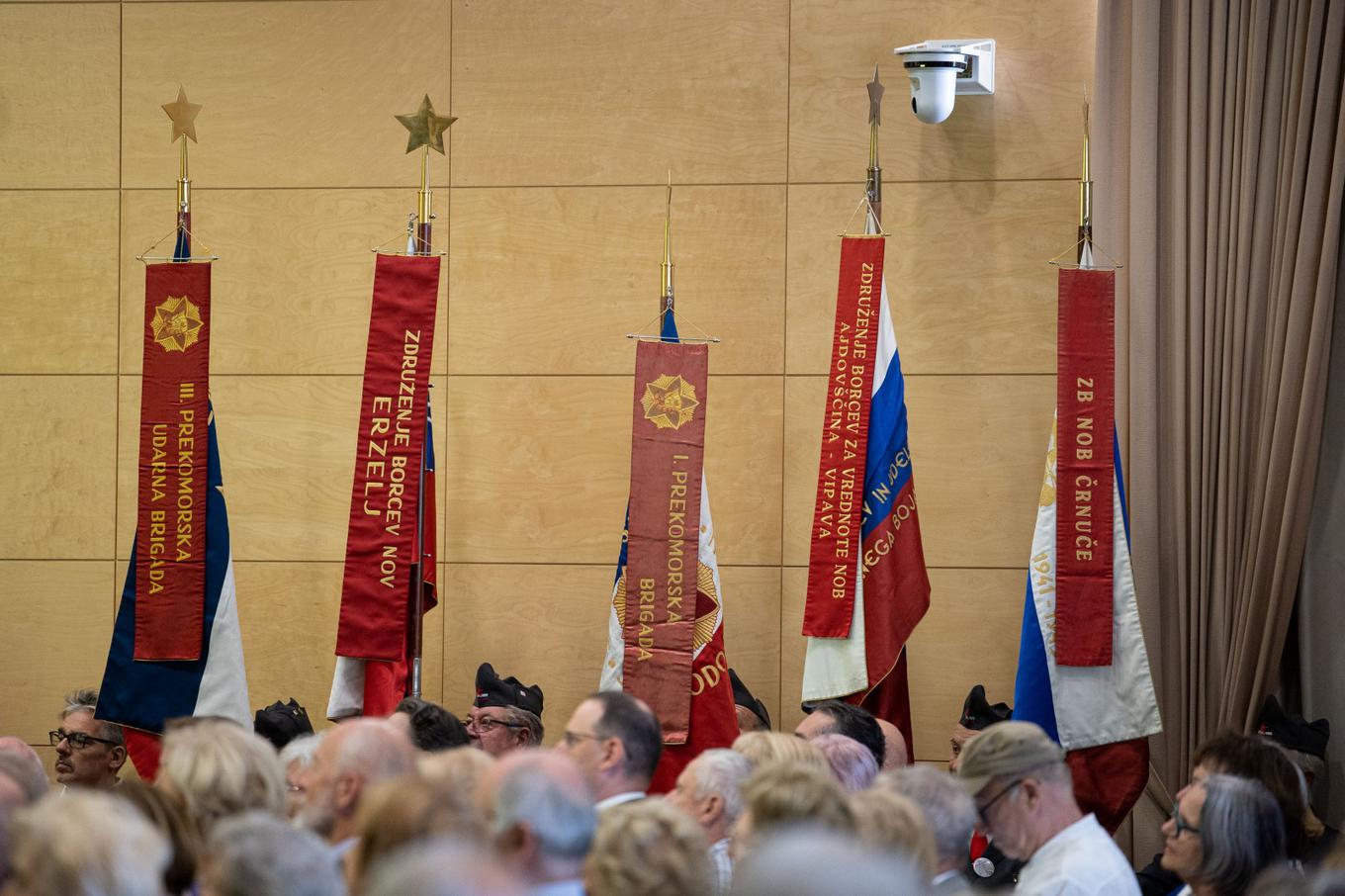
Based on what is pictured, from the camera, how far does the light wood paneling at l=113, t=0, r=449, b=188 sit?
22.0 ft

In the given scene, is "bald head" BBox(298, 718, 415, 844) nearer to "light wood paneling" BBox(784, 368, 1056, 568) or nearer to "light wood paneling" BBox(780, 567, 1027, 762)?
"light wood paneling" BBox(780, 567, 1027, 762)

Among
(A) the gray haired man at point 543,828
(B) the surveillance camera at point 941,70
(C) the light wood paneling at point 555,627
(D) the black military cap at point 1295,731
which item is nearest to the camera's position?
(A) the gray haired man at point 543,828

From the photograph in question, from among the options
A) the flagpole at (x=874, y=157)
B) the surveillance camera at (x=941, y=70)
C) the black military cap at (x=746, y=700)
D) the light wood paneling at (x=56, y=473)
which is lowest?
the black military cap at (x=746, y=700)

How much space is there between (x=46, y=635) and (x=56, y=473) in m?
0.69

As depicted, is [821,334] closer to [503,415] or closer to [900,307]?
[900,307]

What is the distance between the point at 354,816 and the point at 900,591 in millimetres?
3028

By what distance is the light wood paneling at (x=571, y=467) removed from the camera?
21.5ft

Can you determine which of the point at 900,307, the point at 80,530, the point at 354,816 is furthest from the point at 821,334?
the point at 354,816

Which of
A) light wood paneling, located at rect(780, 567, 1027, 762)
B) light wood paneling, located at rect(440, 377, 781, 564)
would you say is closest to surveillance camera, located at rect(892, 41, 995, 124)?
light wood paneling, located at rect(440, 377, 781, 564)

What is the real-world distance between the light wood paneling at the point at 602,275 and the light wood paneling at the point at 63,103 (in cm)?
159

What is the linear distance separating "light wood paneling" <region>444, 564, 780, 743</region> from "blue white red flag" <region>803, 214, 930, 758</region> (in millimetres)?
638

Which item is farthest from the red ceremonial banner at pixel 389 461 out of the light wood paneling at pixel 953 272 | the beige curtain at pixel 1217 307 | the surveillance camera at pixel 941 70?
the beige curtain at pixel 1217 307

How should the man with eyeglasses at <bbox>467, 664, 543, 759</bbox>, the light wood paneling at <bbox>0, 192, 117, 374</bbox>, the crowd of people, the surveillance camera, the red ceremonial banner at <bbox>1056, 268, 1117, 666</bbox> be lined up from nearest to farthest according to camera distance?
1. the crowd of people
2. the man with eyeglasses at <bbox>467, 664, 543, 759</bbox>
3. the red ceremonial banner at <bbox>1056, 268, 1117, 666</bbox>
4. the surveillance camera
5. the light wood paneling at <bbox>0, 192, 117, 374</bbox>

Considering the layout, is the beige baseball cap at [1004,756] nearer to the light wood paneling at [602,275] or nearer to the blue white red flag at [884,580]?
the blue white red flag at [884,580]
